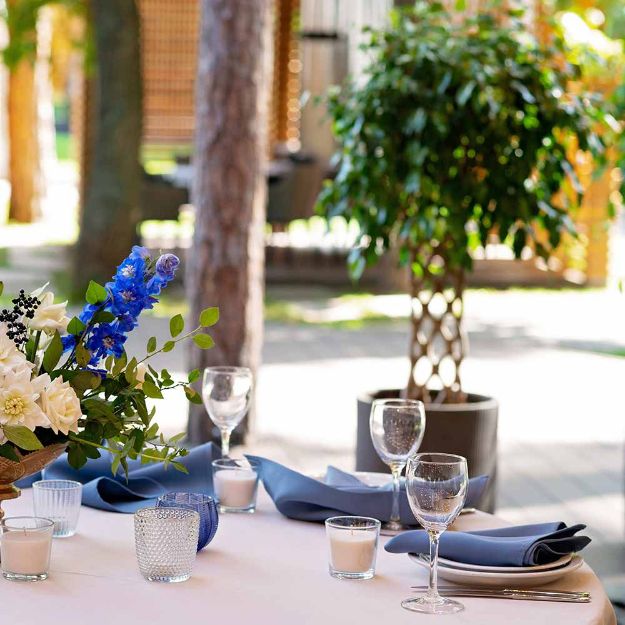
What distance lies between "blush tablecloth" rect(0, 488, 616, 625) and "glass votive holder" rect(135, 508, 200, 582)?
0.02 meters

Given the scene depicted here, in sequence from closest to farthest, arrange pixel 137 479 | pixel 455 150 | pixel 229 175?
pixel 137 479
pixel 455 150
pixel 229 175

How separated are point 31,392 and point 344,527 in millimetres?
440

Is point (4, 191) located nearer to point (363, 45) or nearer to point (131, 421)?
point (363, 45)

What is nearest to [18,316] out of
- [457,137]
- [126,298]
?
[126,298]

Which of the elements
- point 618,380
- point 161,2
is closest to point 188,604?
point 618,380

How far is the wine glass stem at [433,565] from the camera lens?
1547 millimetres

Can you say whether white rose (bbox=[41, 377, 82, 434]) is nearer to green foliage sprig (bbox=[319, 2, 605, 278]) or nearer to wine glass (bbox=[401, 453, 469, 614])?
wine glass (bbox=[401, 453, 469, 614])

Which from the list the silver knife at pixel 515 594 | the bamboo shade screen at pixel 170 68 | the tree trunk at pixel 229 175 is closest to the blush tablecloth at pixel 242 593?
the silver knife at pixel 515 594

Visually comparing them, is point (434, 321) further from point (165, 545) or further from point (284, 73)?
point (284, 73)

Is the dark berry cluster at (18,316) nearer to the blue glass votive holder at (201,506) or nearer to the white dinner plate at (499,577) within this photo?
the blue glass votive holder at (201,506)

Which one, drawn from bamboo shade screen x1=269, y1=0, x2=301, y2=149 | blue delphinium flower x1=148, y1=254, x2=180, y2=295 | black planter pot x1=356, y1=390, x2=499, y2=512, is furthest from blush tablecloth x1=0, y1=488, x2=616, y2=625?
bamboo shade screen x1=269, y1=0, x2=301, y2=149

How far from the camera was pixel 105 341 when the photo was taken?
164 centimetres

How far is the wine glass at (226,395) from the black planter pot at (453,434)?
125 centimetres

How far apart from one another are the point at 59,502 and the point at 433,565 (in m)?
0.56
